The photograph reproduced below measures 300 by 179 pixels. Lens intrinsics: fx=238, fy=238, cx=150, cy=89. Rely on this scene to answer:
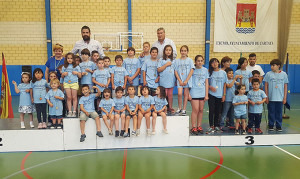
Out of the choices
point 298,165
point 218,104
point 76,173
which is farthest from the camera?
point 218,104

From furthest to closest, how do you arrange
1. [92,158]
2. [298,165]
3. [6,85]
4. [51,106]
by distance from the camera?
[6,85] < [51,106] < [92,158] < [298,165]

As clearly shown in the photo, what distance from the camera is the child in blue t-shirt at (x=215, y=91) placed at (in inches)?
192

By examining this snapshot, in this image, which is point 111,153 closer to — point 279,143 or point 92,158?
point 92,158

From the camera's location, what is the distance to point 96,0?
1066cm

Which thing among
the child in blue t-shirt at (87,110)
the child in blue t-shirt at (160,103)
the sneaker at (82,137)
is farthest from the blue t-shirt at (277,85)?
the sneaker at (82,137)

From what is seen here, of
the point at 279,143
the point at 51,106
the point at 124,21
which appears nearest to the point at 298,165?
the point at 279,143

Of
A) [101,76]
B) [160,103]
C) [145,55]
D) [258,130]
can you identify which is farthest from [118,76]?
[258,130]

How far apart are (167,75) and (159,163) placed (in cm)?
180

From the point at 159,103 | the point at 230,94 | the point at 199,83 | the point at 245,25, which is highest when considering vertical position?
the point at 245,25

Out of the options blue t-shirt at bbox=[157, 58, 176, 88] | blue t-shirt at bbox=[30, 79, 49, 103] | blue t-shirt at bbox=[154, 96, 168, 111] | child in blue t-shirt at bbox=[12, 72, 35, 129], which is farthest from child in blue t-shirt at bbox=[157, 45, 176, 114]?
child in blue t-shirt at bbox=[12, 72, 35, 129]

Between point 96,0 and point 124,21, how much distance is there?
5.00 ft

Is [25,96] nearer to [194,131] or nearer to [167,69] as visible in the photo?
[167,69]

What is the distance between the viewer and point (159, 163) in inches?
157

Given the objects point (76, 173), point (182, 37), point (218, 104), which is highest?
point (182, 37)
